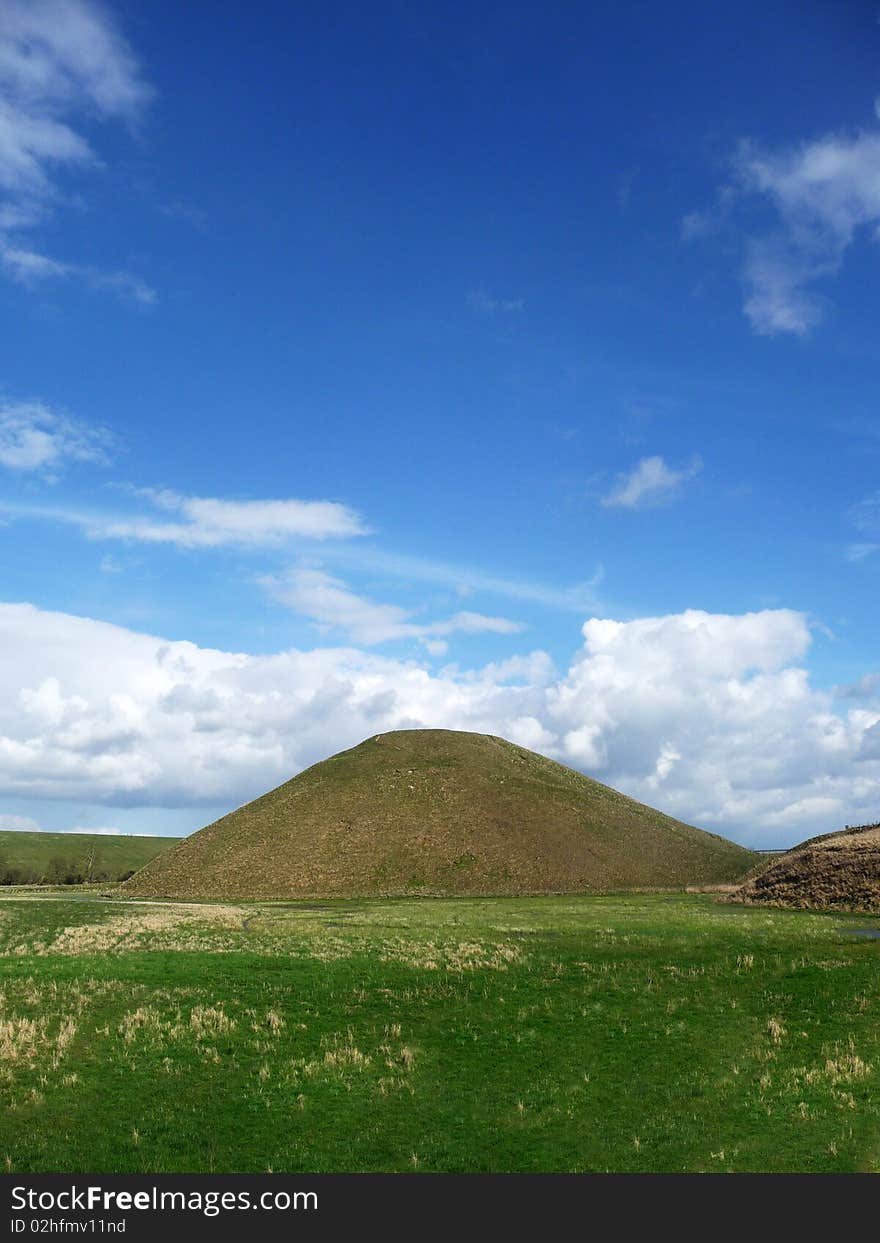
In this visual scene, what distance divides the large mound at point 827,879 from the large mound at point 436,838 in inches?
1527

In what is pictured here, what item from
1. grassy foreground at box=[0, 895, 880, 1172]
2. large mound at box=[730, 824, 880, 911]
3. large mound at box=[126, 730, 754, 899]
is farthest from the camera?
large mound at box=[126, 730, 754, 899]

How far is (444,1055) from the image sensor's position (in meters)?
28.0

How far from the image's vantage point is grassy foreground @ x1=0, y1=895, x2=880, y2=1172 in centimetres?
2183

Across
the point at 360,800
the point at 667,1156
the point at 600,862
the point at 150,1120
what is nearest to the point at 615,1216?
the point at 667,1156

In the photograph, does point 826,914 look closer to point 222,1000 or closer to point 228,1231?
point 222,1000

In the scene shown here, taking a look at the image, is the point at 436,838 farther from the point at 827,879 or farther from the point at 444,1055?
the point at 444,1055

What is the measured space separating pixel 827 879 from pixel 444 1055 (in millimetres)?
51119

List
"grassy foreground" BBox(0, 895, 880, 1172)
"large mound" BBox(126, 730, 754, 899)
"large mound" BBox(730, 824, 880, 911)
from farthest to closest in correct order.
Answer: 1. "large mound" BBox(126, 730, 754, 899)
2. "large mound" BBox(730, 824, 880, 911)
3. "grassy foreground" BBox(0, 895, 880, 1172)

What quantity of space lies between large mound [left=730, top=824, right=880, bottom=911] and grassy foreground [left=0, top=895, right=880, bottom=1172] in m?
22.4

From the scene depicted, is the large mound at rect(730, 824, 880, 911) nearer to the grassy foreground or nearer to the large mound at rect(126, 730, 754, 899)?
the grassy foreground

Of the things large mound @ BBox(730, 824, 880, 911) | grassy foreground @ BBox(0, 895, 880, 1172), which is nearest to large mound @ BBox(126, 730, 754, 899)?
large mound @ BBox(730, 824, 880, 911)

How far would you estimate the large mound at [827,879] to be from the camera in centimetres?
6353

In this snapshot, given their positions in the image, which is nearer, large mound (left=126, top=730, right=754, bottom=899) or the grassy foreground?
the grassy foreground

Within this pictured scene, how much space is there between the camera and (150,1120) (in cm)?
2295
